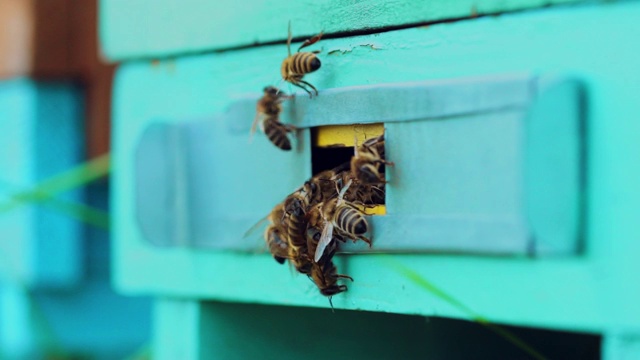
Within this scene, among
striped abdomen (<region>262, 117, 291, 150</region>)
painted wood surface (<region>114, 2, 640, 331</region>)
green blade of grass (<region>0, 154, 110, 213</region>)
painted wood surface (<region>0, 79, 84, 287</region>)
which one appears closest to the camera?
painted wood surface (<region>114, 2, 640, 331</region>)

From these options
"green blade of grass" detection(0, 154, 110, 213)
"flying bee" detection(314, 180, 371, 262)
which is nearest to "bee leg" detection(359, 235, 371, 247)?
"flying bee" detection(314, 180, 371, 262)

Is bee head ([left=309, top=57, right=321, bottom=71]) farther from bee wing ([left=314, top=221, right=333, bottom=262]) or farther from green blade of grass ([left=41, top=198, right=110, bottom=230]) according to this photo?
green blade of grass ([left=41, top=198, right=110, bottom=230])

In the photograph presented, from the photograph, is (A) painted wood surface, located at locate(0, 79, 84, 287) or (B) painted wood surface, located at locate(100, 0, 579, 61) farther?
(A) painted wood surface, located at locate(0, 79, 84, 287)

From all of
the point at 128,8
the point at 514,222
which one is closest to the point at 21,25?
the point at 128,8

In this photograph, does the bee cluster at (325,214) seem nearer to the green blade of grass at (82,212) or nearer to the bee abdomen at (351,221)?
the bee abdomen at (351,221)

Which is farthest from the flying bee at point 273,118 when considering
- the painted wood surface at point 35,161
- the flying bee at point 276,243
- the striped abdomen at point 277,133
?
the painted wood surface at point 35,161

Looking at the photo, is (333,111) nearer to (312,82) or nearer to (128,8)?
(312,82)

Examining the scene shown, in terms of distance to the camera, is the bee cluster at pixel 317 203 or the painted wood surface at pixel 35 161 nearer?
the bee cluster at pixel 317 203
